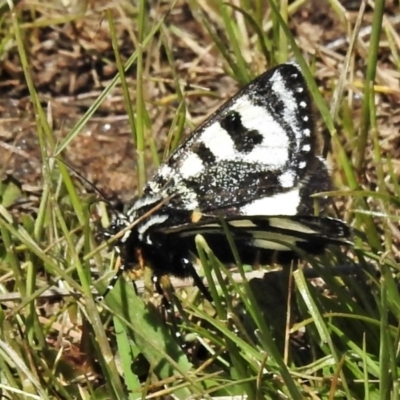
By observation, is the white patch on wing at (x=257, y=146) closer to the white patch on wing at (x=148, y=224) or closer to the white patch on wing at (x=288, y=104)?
the white patch on wing at (x=288, y=104)

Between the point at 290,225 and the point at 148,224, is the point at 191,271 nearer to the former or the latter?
the point at 148,224

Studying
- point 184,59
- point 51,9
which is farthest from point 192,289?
point 51,9

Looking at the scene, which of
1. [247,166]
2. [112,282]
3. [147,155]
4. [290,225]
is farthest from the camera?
[147,155]

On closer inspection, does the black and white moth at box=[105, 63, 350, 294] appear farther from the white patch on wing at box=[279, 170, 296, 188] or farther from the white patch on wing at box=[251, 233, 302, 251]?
the white patch on wing at box=[251, 233, 302, 251]

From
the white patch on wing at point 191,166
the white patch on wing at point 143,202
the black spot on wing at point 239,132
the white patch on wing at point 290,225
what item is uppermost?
the black spot on wing at point 239,132

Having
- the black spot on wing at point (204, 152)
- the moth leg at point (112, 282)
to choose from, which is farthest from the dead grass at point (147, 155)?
the black spot on wing at point (204, 152)

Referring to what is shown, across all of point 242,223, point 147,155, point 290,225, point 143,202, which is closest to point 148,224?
point 143,202
